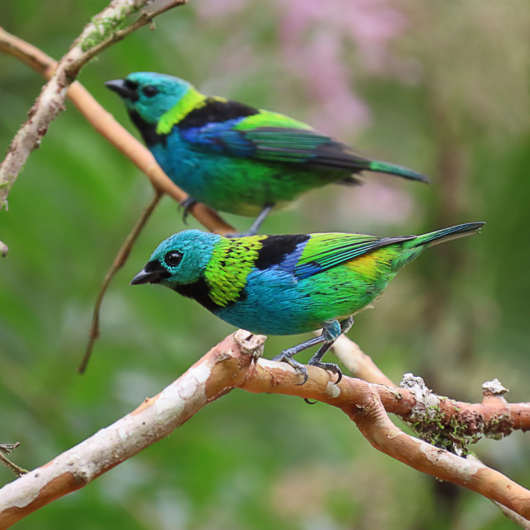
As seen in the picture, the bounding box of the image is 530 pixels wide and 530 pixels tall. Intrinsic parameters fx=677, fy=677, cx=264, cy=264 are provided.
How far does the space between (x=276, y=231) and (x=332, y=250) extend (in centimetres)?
250

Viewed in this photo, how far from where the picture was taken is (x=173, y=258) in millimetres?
2336

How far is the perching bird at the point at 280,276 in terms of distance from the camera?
231 centimetres

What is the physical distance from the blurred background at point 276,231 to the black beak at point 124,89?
72 centimetres

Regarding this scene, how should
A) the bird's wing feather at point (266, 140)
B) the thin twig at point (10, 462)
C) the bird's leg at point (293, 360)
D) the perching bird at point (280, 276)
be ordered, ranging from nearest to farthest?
the thin twig at point (10, 462) < the bird's leg at point (293, 360) < the perching bird at point (280, 276) < the bird's wing feather at point (266, 140)

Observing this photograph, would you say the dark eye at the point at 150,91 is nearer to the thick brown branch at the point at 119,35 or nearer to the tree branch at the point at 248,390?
the thick brown branch at the point at 119,35

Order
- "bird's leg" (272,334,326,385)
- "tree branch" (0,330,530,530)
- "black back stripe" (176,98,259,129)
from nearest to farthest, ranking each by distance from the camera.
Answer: "tree branch" (0,330,530,530), "bird's leg" (272,334,326,385), "black back stripe" (176,98,259,129)

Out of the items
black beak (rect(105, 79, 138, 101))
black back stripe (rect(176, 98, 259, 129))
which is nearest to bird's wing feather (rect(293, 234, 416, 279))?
black back stripe (rect(176, 98, 259, 129))

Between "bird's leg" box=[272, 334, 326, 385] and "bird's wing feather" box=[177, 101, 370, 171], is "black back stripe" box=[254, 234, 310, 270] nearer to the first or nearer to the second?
"bird's leg" box=[272, 334, 326, 385]

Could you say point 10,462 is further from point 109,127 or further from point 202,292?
point 109,127

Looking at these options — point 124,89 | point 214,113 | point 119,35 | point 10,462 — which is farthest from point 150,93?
point 10,462

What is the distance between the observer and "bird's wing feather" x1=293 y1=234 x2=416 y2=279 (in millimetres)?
2424

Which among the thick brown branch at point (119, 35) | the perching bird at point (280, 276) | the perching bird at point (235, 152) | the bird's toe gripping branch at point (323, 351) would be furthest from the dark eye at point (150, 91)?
the bird's toe gripping branch at point (323, 351)

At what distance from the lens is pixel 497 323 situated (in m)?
4.38

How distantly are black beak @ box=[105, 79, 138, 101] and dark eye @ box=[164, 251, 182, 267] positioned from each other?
1.80m
